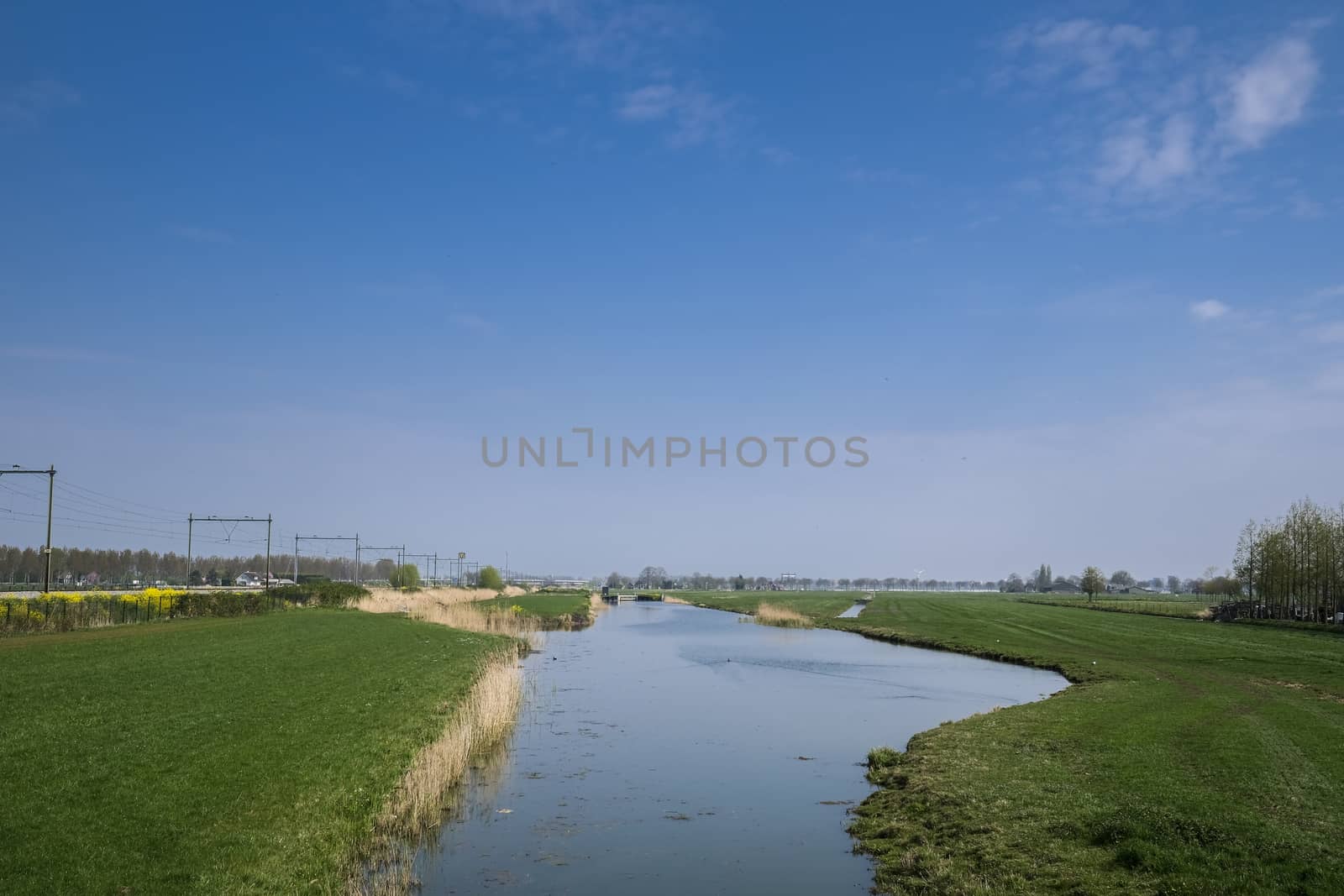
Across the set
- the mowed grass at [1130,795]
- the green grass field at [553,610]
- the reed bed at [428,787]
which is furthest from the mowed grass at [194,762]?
the green grass field at [553,610]

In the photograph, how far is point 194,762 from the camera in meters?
14.8

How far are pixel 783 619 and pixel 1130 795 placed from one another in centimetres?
7113

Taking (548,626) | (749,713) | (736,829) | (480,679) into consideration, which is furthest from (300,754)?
(548,626)

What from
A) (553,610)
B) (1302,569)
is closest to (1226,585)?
(1302,569)

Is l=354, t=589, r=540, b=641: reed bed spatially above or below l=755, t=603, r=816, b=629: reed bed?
above

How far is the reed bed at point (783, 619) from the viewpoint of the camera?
81250mm

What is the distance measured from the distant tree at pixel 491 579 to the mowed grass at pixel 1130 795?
10430 cm

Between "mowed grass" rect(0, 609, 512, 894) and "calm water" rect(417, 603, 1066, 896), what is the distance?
2.13 m

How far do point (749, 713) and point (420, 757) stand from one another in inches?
552

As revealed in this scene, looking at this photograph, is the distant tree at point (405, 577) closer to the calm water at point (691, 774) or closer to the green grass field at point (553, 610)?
the green grass field at point (553, 610)

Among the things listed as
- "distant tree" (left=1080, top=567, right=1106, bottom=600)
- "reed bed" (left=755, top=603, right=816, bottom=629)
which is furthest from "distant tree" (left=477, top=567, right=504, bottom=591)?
"distant tree" (left=1080, top=567, right=1106, bottom=600)

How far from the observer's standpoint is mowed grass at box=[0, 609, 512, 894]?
35.6 ft

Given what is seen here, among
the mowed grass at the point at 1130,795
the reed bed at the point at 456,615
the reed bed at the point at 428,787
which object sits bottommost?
the reed bed at the point at 456,615

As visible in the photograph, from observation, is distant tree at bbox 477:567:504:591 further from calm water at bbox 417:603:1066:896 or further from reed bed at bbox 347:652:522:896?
reed bed at bbox 347:652:522:896
